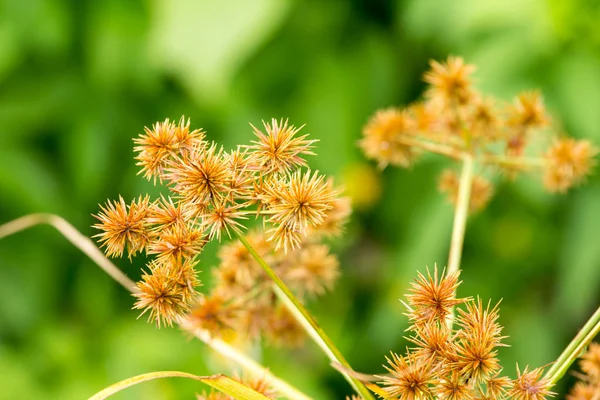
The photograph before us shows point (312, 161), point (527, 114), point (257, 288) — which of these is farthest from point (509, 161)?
point (312, 161)

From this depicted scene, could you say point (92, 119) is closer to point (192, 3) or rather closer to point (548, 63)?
point (192, 3)

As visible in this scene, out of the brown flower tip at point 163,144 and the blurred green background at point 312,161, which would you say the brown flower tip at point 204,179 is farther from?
the blurred green background at point 312,161

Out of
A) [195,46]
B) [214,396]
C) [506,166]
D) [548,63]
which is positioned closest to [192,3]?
[195,46]

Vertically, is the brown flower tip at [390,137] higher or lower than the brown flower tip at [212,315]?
higher

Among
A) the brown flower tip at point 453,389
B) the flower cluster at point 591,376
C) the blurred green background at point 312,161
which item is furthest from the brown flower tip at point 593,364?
→ the blurred green background at point 312,161

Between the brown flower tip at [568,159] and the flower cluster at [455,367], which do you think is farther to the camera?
the brown flower tip at [568,159]

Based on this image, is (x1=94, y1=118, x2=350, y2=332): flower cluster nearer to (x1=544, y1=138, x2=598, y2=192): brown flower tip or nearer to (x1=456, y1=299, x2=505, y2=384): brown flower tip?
(x1=456, y1=299, x2=505, y2=384): brown flower tip

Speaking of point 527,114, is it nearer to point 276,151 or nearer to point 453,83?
point 453,83
